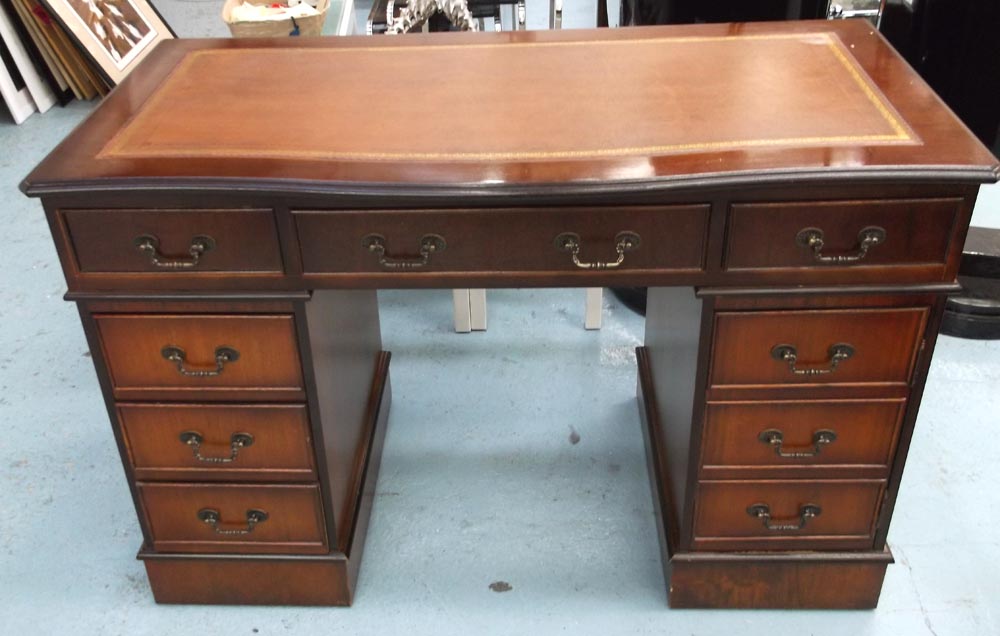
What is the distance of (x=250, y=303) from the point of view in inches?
53.7

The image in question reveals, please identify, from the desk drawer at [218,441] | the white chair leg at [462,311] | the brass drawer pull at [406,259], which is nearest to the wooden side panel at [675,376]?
the brass drawer pull at [406,259]

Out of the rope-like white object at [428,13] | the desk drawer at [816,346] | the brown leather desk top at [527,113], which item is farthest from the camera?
the rope-like white object at [428,13]

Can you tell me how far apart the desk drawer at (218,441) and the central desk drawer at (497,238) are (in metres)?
0.30

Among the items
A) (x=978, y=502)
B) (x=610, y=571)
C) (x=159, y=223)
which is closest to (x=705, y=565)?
(x=610, y=571)

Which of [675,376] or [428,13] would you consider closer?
[675,376]

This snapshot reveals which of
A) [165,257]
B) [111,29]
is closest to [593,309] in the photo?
[165,257]

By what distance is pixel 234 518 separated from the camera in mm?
1588

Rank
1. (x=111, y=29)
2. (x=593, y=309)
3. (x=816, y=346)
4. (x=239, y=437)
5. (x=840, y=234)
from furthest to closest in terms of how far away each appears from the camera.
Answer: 1. (x=111, y=29)
2. (x=593, y=309)
3. (x=239, y=437)
4. (x=816, y=346)
5. (x=840, y=234)

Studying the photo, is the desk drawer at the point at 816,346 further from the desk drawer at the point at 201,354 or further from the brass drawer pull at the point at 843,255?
the desk drawer at the point at 201,354

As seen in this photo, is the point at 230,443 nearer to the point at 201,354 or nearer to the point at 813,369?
the point at 201,354

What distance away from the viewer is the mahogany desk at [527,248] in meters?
1.25

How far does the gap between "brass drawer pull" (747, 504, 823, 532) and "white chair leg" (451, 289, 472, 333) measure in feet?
3.19

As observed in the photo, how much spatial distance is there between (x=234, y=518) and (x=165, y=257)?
51 centimetres

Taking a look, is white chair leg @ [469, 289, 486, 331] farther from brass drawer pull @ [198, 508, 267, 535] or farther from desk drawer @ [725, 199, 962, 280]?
desk drawer @ [725, 199, 962, 280]
